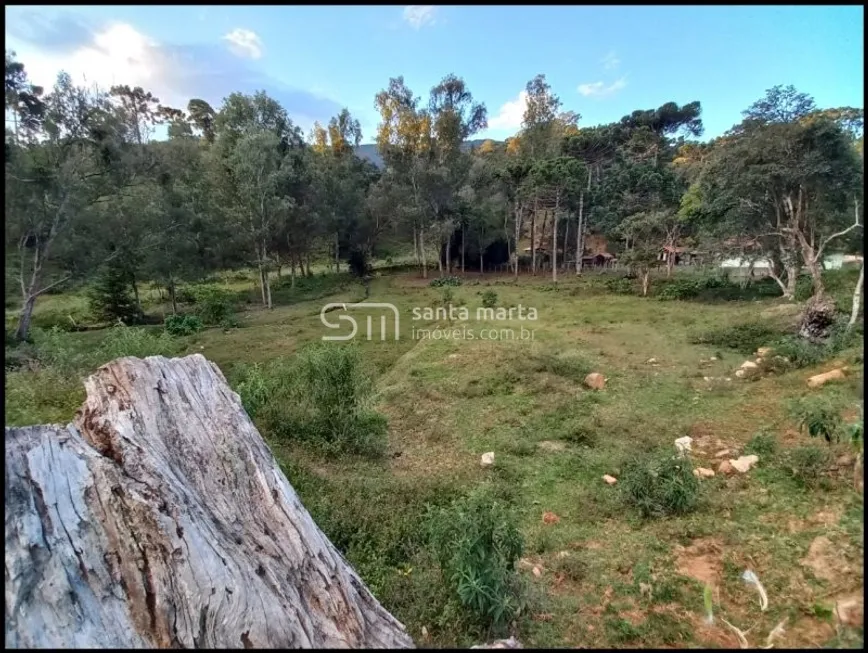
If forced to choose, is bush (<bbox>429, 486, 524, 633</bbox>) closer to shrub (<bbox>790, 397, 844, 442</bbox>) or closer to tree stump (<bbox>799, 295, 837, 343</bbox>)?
shrub (<bbox>790, 397, 844, 442</bbox>)

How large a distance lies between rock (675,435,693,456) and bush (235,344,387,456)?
160 inches

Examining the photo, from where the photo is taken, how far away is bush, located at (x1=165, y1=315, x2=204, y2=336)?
15966mm

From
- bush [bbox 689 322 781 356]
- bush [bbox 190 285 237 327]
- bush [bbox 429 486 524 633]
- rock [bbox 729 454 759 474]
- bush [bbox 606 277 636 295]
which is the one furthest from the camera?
bush [bbox 606 277 636 295]

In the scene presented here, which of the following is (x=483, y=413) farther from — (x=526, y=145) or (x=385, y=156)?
(x=526, y=145)

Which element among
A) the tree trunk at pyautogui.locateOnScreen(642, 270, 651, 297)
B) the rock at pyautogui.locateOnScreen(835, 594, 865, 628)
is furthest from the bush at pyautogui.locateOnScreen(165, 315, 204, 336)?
the tree trunk at pyautogui.locateOnScreen(642, 270, 651, 297)

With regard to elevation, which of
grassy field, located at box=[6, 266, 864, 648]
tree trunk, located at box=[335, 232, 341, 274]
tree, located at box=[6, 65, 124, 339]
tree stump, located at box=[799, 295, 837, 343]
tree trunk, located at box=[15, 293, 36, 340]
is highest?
tree, located at box=[6, 65, 124, 339]

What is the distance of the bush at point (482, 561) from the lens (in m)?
2.99

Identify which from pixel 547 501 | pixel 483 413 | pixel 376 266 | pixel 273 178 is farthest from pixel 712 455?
pixel 376 266

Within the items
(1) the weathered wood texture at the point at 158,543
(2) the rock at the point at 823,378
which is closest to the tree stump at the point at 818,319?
(2) the rock at the point at 823,378

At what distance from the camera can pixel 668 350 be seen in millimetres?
11070

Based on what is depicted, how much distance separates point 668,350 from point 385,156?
20.9m

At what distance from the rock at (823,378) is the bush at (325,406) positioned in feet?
20.4

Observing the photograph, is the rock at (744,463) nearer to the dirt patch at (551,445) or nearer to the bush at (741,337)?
the dirt patch at (551,445)

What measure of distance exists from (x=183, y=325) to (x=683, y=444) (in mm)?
16101
